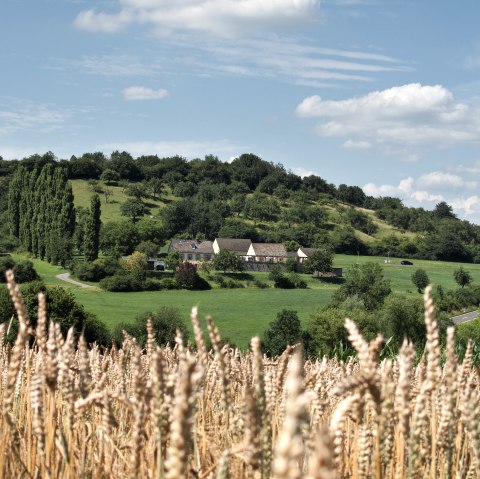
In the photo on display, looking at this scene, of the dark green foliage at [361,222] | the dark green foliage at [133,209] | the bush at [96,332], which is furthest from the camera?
the dark green foliage at [361,222]

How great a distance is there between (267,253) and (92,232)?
40281 millimetres

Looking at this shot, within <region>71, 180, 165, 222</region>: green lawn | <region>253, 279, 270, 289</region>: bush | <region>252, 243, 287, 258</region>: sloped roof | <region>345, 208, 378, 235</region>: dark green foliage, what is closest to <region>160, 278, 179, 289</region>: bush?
<region>253, 279, 270, 289</region>: bush

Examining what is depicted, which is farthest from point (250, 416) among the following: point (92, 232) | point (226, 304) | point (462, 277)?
point (462, 277)

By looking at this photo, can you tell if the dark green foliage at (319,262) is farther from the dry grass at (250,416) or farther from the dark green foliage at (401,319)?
the dry grass at (250,416)

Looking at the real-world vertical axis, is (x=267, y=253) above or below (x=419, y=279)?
above

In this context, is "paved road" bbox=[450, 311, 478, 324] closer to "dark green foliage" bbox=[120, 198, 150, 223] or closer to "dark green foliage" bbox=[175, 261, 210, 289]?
"dark green foliage" bbox=[175, 261, 210, 289]

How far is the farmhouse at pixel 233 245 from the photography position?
13925 cm

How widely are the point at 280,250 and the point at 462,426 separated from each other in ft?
447

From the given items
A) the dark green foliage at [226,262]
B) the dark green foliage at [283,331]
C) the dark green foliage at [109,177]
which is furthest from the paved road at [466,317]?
the dark green foliage at [109,177]

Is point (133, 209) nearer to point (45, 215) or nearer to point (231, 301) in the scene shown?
point (45, 215)

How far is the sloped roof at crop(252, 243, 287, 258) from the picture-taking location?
137875 mm

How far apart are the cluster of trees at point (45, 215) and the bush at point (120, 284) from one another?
12990 mm

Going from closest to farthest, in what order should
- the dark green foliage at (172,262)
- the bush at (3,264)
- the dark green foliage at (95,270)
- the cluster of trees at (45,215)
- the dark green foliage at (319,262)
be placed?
the bush at (3,264) → the dark green foliage at (95,270) → the cluster of trees at (45,215) → the dark green foliage at (172,262) → the dark green foliage at (319,262)

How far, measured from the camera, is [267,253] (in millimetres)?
138000
